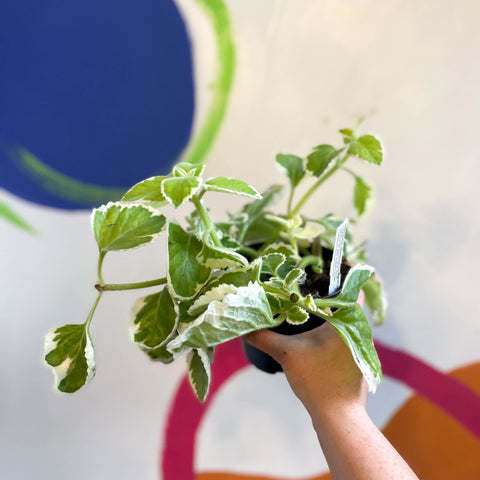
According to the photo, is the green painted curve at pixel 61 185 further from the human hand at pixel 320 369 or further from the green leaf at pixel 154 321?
the human hand at pixel 320 369

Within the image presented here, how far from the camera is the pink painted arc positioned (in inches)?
33.8

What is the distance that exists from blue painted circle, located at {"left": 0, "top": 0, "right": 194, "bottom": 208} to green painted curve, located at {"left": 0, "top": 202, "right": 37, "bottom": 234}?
4 cm

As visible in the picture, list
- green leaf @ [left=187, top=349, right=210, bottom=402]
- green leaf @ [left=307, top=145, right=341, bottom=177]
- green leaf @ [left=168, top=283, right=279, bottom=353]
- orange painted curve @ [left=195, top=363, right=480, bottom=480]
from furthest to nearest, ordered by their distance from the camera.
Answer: orange painted curve @ [left=195, top=363, right=480, bottom=480] < green leaf @ [left=307, top=145, right=341, bottom=177] < green leaf @ [left=187, top=349, right=210, bottom=402] < green leaf @ [left=168, top=283, right=279, bottom=353]

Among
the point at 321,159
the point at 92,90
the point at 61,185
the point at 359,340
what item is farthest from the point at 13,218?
the point at 359,340

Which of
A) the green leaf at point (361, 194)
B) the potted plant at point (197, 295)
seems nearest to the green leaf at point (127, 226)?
the potted plant at point (197, 295)

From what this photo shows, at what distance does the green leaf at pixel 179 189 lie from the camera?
478mm

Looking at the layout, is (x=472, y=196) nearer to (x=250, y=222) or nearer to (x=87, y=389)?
(x=250, y=222)

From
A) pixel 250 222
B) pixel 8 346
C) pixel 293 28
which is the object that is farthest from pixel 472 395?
pixel 8 346

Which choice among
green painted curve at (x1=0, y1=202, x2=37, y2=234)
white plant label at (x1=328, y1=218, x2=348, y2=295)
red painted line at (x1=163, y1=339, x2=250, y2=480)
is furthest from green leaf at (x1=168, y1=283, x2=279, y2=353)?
green painted curve at (x1=0, y1=202, x2=37, y2=234)

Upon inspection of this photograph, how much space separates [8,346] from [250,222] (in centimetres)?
57

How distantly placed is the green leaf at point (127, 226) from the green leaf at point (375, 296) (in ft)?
1.22

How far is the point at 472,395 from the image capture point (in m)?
0.85

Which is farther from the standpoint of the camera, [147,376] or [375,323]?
[147,376]

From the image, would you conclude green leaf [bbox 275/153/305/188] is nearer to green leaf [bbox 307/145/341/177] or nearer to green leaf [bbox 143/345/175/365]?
green leaf [bbox 307/145/341/177]
